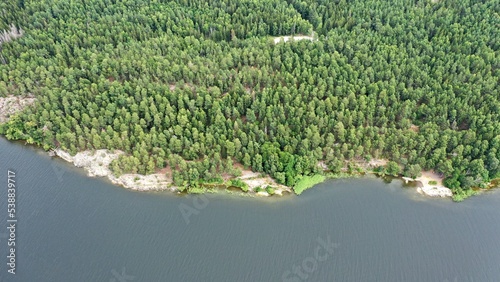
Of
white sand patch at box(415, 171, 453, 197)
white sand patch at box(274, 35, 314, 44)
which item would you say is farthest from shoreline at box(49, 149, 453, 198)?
white sand patch at box(274, 35, 314, 44)

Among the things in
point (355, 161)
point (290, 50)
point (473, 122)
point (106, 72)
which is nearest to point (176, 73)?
point (106, 72)

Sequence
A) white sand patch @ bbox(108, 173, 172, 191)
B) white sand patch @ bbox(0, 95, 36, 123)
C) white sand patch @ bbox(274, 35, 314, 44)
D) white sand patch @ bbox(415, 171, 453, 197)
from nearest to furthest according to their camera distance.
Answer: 1. white sand patch @ bbox(415, 171, 453, 197)
2. white sand patch @ bbox(108, 173, 172, 191)
3. white sand patch @ bbox(0, 95, 36, 123)
4. white sand patch @ bbox(274, 35, 314, 44)

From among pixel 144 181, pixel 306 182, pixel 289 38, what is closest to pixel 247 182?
pixel 306 182

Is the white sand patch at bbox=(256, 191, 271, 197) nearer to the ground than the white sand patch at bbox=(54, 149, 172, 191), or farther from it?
nearer to the ground

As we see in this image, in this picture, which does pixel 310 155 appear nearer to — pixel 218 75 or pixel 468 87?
pixel 218 75

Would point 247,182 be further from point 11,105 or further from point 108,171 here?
point 11,105

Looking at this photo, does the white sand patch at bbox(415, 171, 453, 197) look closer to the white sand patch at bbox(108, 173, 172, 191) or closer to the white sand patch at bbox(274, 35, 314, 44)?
the white sand patch at bbox(108, 173, 172, 191)

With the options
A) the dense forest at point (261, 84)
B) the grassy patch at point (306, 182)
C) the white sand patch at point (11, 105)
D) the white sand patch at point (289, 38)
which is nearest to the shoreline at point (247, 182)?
the grassy patch at point (306, 182)
